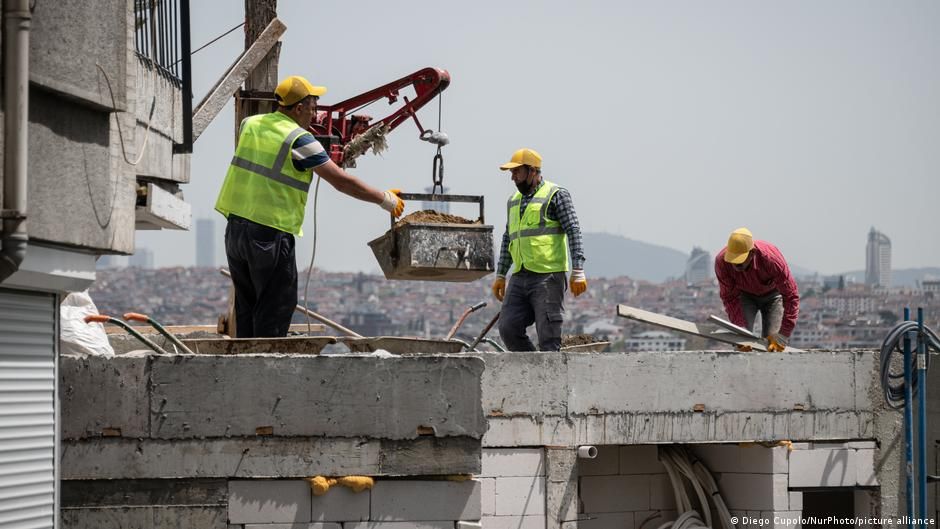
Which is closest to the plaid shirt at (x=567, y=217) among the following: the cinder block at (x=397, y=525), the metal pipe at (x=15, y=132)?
the cinder block at (x=397, y=525)

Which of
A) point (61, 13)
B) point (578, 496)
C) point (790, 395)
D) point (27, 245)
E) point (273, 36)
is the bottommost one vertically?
point (578, 496)

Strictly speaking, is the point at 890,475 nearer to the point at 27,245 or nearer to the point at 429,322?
the point at 27,245

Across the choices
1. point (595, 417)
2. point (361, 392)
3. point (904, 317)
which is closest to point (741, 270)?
point (904, 317)

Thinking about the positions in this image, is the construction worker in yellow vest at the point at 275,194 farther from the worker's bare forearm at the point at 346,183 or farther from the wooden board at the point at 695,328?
the wooden board at the point at 695,328

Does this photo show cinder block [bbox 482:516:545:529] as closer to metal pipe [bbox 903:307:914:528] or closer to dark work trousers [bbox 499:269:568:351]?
dark work trousers [bbox 499:269:568:351]

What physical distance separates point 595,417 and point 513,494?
856 mm

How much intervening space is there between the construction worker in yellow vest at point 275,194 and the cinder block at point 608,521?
3.41m

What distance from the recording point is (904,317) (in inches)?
462

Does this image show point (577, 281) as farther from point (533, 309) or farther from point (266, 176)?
point (266, 176)

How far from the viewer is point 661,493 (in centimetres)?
1172

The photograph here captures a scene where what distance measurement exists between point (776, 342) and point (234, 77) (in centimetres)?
516

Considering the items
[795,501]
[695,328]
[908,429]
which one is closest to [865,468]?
[908,429]

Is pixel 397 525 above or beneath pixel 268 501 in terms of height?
beneath

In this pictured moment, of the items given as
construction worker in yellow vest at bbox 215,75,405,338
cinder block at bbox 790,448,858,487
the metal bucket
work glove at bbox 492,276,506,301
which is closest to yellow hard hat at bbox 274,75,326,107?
construction worker in yellow vest at bbox 215,75,405,338
